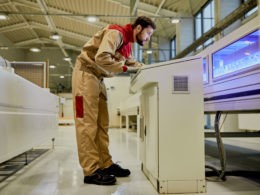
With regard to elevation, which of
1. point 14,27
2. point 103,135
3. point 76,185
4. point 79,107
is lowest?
point 76,185

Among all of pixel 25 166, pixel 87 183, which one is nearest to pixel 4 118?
pixel 87 183

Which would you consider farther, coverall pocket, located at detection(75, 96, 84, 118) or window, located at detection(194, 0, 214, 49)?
window, located at detection(194, 0, 214, 49)

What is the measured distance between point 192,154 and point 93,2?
7203 millimetres

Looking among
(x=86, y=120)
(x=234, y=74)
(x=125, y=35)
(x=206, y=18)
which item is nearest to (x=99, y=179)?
(x=86, y=120)

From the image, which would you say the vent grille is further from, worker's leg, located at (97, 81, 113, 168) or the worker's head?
worker's leg, located at (97, 81, 113, 168)

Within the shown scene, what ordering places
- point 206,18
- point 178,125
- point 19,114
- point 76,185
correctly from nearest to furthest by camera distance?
1. point 178,125
2. point 76,185
3. point 19,114
4. point 206,18

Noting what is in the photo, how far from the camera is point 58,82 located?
1639 centimetres

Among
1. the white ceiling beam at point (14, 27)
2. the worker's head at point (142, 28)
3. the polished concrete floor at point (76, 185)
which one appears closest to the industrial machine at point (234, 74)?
the polished concrete floor at point (76, 185)

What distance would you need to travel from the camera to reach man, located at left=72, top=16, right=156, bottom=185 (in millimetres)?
1815

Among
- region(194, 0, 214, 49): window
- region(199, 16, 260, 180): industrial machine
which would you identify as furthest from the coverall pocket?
region(194, 0, 214, 49): window

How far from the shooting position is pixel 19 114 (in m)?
2.03

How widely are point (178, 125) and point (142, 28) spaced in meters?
0.74

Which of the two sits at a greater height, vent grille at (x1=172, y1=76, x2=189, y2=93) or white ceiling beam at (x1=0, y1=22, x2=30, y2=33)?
white ceiling beam at (x1=0, y1=22, x2=30, y2=33)

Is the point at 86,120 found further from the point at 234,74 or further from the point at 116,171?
the point at 234,74
